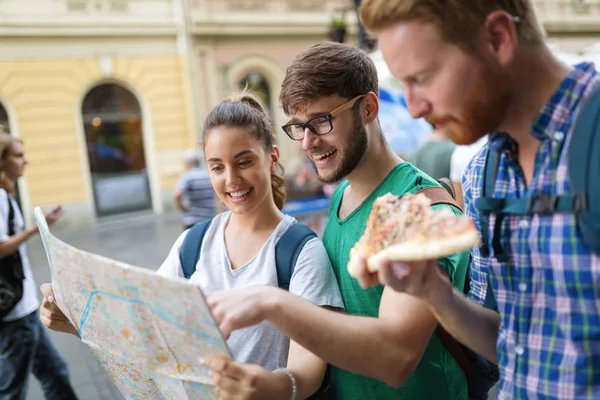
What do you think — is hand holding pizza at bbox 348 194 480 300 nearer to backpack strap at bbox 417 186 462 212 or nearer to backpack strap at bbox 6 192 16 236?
backpack strap at bbox 417 186 462 212

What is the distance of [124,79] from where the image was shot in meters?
13.5

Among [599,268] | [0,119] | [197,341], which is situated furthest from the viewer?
[0,119]

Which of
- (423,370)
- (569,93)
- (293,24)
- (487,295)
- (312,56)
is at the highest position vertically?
(293,24)

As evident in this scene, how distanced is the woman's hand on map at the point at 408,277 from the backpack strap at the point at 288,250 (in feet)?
1.72

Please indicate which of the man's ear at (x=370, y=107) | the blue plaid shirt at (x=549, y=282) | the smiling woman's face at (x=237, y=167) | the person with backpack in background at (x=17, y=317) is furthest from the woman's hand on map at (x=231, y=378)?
the person with backpack in background at (x=17, y=317)

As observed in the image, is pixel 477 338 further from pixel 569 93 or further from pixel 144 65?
pixel 144 65

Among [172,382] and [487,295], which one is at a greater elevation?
[487,295]

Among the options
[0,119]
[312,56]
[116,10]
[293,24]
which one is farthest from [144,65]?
[312,56]

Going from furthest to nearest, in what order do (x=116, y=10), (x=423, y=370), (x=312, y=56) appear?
(x=116, y=10), (x=312, y=56), (x=423, y=370)

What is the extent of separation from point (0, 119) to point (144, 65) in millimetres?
3881

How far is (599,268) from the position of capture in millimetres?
960

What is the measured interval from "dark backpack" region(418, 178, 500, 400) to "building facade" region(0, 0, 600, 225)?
10.2 metres

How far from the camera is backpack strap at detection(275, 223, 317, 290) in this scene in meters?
1.59

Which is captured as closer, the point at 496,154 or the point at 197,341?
the point at 197,341
